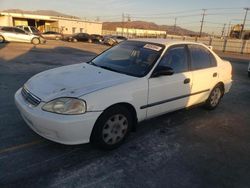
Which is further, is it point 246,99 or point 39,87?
point 246,99

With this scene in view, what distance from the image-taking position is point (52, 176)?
10.0 ft

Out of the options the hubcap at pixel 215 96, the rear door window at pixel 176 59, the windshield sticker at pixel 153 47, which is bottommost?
the hubcap at pixel 215 96

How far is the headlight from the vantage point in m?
3.25

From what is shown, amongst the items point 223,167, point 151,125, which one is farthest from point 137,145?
point 223,167

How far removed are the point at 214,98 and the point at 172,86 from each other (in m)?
1.98

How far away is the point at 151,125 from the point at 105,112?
161 cm

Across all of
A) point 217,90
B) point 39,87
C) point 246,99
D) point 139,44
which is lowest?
point 246,99

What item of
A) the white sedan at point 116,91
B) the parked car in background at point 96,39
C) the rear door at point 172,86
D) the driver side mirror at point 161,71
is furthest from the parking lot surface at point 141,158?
the parked car in background at point 96,39

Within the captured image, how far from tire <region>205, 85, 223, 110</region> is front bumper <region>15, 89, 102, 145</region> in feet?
10.9

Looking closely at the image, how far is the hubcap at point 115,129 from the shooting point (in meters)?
3.61

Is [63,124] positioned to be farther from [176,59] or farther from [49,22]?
[49,22]

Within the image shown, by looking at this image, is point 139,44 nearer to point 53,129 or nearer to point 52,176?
point 53,129

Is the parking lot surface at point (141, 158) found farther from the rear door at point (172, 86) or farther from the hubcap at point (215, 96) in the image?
the hubcap at point (215, 96)

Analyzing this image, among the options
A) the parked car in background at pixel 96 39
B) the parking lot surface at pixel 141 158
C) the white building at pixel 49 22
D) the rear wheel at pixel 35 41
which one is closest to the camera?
the parking lot surface at pixel 141 158
